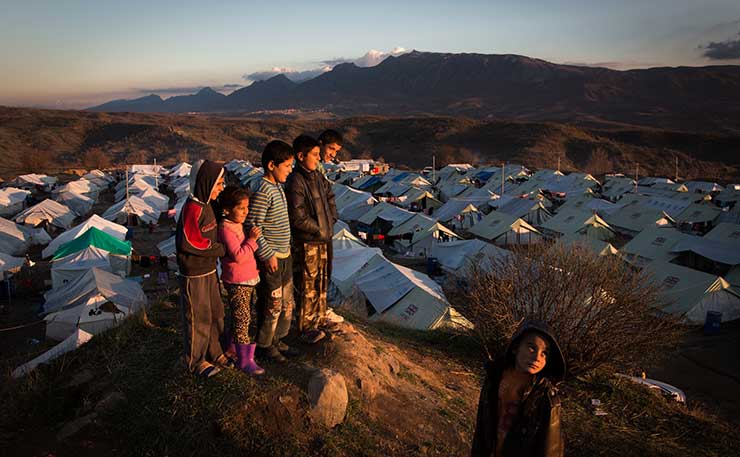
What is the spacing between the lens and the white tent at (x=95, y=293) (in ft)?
48.3

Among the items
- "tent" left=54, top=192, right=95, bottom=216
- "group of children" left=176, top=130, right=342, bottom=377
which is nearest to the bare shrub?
"group of children" left=176, top=130, right=342, bottom=377

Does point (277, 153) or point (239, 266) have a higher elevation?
point (277, 153)

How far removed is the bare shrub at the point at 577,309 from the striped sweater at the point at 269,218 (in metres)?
4.29

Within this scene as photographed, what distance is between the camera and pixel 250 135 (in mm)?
94188

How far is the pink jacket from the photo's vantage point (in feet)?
13.8

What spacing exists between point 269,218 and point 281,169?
439mm

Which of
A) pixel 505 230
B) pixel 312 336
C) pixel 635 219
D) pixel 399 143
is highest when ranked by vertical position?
pixel 312 336

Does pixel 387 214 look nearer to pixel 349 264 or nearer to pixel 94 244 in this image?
pixel 349 264

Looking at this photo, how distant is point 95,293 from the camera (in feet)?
48.4

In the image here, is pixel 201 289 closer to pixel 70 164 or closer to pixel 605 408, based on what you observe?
pixel 605 408

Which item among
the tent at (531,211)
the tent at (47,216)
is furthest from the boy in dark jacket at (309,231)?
the tent at (47,216)

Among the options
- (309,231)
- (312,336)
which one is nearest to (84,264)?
(312,336)

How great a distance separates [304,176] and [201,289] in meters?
1.37

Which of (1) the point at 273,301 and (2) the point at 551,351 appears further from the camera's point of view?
(1) the point at 273,301
